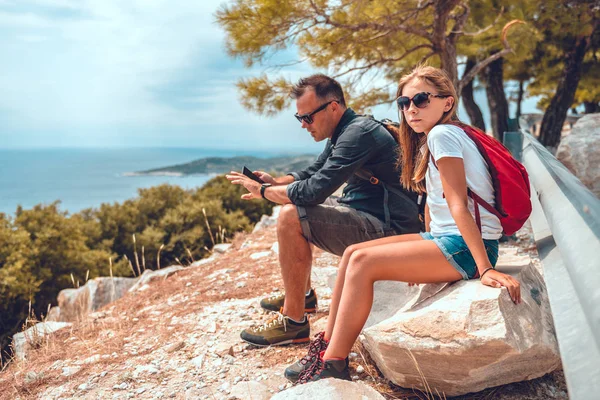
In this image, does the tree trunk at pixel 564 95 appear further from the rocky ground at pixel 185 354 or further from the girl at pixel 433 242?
the girl at pixel 433 242

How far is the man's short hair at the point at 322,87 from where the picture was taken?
10.6 ft

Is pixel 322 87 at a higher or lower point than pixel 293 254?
higher

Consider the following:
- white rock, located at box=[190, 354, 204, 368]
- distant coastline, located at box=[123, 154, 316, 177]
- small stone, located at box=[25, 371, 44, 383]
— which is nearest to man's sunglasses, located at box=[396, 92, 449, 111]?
white rock, located at box=[190, 354, 204, 368]

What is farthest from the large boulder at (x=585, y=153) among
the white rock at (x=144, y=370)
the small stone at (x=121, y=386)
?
the small stone at (x=121, y=386)

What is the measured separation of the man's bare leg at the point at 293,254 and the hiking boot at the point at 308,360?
50cm

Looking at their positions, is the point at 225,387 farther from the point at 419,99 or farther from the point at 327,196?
the point at 419,99

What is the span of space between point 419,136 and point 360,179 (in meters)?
0.67

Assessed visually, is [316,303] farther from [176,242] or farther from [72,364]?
[176,242]

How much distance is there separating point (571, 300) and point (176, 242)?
9.33m

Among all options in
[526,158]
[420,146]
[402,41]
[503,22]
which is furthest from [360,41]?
[420,146]

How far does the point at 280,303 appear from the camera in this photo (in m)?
3.55

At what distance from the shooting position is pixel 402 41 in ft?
26.8

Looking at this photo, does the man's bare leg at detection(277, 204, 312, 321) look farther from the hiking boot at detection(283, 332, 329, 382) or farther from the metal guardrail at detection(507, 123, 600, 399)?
the metal guardrail at detection(507, 123, 600, 399)

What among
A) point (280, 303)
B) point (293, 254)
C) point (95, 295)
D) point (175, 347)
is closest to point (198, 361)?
point (175, 347)
